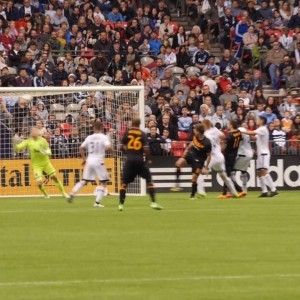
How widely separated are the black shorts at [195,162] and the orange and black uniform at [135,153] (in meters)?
5.07

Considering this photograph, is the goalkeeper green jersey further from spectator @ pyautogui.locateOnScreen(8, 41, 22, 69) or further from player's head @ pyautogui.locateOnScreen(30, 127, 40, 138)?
spectator @ pyautogui.locateOnScreen(8, 41, 22, 69)

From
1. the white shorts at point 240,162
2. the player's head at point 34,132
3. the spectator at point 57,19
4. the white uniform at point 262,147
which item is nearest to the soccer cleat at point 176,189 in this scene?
the white shorts at point 240,162

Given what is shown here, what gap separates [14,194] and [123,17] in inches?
407

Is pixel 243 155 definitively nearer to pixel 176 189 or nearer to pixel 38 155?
pixel 176 189

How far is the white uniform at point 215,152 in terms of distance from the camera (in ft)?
92.9

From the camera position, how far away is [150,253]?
15422 millimetres

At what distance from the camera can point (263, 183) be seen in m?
29.4

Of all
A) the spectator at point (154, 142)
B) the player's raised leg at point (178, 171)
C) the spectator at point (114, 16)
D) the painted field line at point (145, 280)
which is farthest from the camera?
the spectator at point (114, 16)

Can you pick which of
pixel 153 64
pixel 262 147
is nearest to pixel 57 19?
pixel 153 64

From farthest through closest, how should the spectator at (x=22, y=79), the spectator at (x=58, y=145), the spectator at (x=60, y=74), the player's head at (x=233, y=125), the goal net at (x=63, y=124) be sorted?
the spectator at (x=60, y=74)
the spectator at (x=22, y=79)
the spectator at (x=58, y=145)
the goal net at (x=63, y=124)
the player's head at (x=233, y=125)

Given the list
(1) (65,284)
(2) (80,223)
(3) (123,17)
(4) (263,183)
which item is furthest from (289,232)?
(3) (123,17)

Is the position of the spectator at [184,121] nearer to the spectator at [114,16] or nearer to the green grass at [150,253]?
the spectator at [114,16]

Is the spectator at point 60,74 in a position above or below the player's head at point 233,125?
above

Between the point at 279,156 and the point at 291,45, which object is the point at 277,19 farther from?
the point at 279,156
